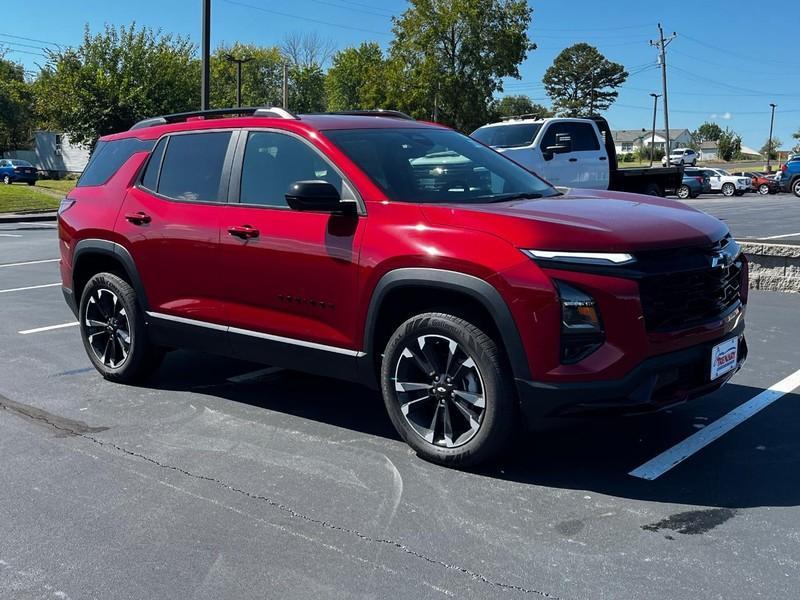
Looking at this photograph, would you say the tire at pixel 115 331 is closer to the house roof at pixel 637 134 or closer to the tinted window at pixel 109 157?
the tinted window at pixel 109 157

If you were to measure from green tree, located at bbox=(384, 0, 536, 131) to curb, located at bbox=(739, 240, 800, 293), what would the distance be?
45.0 meters

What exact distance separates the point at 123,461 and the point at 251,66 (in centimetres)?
10247

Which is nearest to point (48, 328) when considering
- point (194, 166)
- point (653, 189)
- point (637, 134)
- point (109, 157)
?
point (109, 157)

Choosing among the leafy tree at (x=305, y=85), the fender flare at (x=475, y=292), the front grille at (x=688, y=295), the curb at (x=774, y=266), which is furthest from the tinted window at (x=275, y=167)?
the leafy tree at (x=305, y=85)

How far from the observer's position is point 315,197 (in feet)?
13.8

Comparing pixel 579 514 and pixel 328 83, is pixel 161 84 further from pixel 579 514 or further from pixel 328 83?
pixel 328 83

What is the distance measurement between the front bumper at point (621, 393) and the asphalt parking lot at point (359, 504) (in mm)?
137

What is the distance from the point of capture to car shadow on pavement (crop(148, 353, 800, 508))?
378 cm

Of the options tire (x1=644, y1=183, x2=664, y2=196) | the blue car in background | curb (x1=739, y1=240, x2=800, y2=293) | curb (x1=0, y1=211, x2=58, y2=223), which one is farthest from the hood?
the blue car in background

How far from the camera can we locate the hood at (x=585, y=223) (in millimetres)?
3695

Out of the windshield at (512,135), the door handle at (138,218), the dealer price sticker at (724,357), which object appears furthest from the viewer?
the windshield at (512,135)

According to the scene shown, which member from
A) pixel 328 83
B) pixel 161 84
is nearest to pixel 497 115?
pixel 161 84

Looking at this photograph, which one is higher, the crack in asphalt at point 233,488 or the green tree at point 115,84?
the green tree at point 115,84

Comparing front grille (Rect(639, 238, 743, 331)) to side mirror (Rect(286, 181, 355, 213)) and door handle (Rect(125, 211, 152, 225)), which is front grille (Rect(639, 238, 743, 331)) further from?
door handle (Rect(125, 211, 152, 225))
